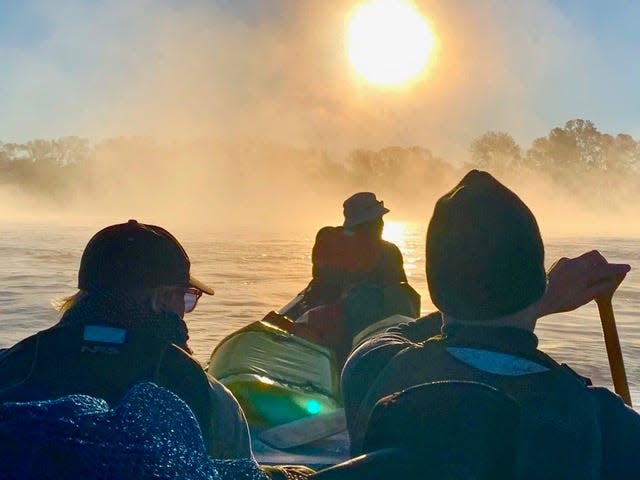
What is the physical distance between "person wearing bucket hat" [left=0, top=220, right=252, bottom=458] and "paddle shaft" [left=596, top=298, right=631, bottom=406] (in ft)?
6.53

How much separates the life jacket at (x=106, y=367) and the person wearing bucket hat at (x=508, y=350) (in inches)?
23.7

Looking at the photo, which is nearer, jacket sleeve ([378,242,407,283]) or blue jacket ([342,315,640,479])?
blue jacket ([342,315,640,479])

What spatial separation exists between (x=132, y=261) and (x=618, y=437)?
1750mm

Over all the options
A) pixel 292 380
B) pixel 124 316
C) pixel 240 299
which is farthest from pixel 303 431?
pixel 240 299

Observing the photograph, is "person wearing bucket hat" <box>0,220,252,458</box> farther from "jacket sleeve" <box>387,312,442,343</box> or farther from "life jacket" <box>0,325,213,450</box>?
"jacket sleeve" <box>387,312,442,343</box>

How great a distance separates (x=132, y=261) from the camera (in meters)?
3.01

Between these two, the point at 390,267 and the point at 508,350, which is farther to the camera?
the point at 390,267

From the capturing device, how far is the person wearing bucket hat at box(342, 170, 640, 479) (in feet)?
6.19

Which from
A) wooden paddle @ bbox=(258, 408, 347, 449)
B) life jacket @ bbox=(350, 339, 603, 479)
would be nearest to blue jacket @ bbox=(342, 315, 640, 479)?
life jacket @ bbox=(350, 339, 603, 479)

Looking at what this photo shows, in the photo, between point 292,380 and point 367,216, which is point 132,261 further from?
point 367,216

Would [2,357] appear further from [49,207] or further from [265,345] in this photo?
[49,207]

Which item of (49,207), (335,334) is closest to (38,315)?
(335,334)

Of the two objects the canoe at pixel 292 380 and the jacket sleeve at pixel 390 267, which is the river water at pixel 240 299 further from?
the canoe at pixel 292 380

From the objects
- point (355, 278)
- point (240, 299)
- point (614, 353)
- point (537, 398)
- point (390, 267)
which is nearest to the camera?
point (537, 398)
